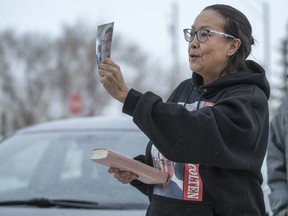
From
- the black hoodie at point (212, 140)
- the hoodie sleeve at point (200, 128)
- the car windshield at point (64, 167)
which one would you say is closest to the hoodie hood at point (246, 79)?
the black hoodie at point (212, 140)

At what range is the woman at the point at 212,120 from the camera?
208 centimetres

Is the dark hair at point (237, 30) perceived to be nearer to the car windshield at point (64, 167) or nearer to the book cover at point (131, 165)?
the book cover at point (131, 165)

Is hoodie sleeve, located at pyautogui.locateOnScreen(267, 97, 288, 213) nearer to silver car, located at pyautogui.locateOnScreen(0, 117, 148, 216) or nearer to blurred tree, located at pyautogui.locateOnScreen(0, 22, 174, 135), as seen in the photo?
silver car, located at pyautogui.locateOnScreen(0, 117, 148, 216)

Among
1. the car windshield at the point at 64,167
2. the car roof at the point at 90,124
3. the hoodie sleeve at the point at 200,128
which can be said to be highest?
the hoodie sleeve at the point at 200,128

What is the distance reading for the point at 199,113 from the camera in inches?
82.4

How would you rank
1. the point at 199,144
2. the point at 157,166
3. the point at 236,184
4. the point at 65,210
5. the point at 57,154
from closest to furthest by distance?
the point at 199,144
the point at 236,184
the point at 157,166
the point at 65,210
the point at 57,154

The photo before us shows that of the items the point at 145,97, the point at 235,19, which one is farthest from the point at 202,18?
the point at 145,97

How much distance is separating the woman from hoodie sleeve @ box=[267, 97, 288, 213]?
3.50 feet

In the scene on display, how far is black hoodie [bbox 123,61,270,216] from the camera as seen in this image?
6.81 ft

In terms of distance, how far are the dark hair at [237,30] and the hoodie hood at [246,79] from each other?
0.12ft

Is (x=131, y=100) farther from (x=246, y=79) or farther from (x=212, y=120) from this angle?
(x=246, y=79)

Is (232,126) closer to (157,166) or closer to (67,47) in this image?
(157,166)

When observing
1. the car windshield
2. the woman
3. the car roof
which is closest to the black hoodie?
the woman

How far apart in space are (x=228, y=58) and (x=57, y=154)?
7.53 feet
